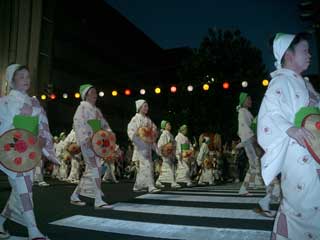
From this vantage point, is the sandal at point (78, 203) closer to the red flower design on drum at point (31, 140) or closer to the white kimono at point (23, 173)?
the white kimono at point (23, 173)

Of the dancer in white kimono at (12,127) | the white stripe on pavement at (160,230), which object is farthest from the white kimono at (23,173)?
the white stripe on pavement at (160,230)

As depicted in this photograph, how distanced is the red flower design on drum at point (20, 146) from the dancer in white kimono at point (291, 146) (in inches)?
102

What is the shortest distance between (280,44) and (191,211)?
3878mm

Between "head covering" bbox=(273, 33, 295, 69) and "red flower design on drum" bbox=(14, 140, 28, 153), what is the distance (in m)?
2.78

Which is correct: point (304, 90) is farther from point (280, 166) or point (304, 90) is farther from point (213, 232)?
point (213, 232)

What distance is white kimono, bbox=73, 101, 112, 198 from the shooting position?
22.1 ft

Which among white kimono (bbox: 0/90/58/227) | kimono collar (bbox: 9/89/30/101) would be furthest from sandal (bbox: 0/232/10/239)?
kimono collar (bbox: 9/89/30/101)

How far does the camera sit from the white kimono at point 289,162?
269cm

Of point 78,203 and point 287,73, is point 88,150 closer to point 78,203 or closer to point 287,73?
point 78,203

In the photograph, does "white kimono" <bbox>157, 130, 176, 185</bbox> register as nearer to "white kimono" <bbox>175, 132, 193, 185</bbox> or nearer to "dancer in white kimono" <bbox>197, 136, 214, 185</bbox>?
"white kimono" <bbox>175, 132, 193, 185</bbox>

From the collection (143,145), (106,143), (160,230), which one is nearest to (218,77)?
(143,145)

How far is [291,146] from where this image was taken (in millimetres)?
2846

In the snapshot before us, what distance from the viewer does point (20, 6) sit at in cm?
2320

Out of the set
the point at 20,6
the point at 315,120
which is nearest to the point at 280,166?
the point at 315,120
